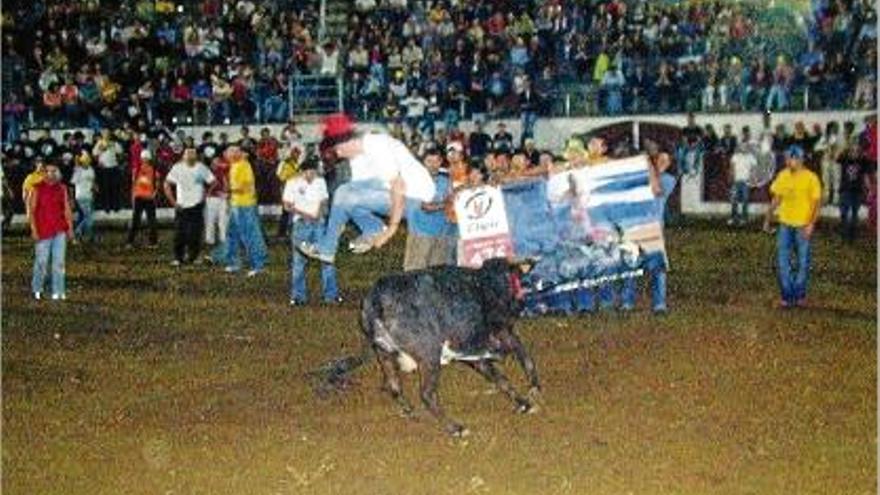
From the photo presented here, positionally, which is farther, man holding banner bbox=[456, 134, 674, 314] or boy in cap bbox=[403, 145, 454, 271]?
man holding banner bbox=[456, 134, 674, 314]

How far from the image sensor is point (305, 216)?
18.0m

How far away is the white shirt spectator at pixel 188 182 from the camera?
2258 centimetres

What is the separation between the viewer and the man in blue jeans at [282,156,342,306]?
18062 mm

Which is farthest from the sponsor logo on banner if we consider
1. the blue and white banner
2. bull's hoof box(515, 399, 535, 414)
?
bull's hoof box(515, 399, 535, 414)

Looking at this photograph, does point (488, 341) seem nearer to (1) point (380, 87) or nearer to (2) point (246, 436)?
(2) point (246, 436)

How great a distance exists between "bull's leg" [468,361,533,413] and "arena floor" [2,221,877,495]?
0.67 feet

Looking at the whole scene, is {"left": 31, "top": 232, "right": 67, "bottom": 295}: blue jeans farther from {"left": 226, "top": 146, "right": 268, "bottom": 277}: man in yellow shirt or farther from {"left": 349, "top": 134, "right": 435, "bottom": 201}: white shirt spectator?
{"left": 349, "top": 134, "right": 435, "bottom": 201}: white shirt spectator

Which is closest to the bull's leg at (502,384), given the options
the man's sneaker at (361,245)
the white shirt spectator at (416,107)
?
the man's sneaker at (361,245)

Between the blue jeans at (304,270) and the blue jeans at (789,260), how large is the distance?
4.98 m

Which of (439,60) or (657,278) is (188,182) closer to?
(657,278)

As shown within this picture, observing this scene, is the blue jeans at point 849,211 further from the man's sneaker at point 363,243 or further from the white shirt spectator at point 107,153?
the man's sneaker at point 363,243

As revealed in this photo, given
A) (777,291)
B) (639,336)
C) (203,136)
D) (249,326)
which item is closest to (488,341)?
(639,336)

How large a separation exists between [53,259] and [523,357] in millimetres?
8921

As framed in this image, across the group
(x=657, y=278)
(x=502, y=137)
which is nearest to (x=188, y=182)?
(x=657, y=278)
